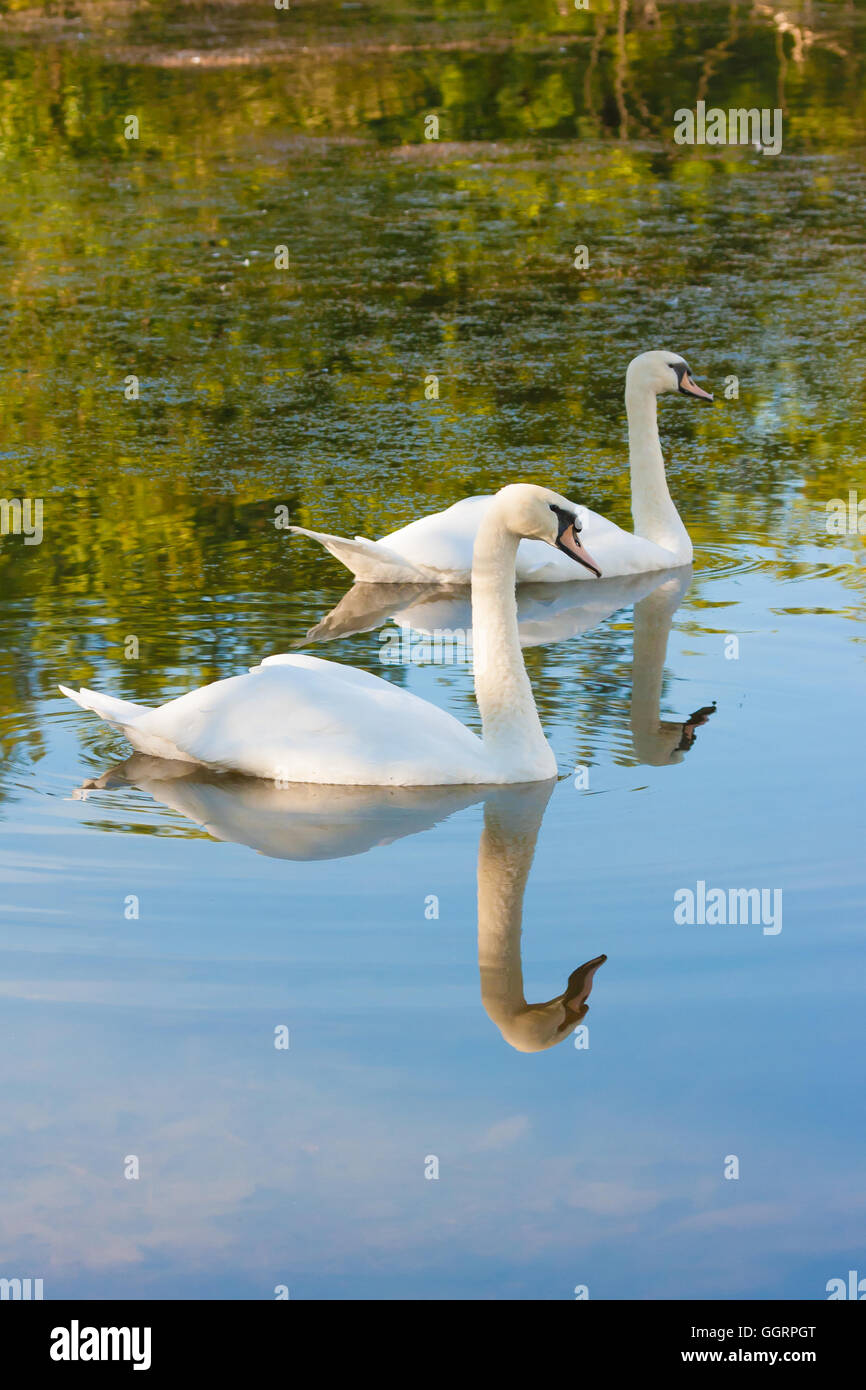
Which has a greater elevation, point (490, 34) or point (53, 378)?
point (490, 34)

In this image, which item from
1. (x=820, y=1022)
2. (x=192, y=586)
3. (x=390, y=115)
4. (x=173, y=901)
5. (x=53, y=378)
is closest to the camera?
(x=820, y=1022)

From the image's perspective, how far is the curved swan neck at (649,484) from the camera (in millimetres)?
10195

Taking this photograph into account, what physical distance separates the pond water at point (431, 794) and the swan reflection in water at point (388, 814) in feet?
0.06

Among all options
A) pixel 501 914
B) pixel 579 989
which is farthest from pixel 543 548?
pixel 579 989

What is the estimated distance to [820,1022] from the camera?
520cm

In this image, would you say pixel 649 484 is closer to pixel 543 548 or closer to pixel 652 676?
pixel 543 548

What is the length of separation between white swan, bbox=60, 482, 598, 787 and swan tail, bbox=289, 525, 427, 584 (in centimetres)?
231

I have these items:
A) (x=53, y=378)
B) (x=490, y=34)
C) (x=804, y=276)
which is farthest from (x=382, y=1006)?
(x=490, y=34)

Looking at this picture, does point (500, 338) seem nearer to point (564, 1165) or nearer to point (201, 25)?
point (564, 1165)

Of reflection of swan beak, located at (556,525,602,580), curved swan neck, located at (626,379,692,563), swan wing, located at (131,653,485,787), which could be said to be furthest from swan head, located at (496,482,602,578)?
curved swan neck, located at (626,379,692,563)

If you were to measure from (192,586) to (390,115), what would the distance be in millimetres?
16201

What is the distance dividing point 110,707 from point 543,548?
10.8 feet

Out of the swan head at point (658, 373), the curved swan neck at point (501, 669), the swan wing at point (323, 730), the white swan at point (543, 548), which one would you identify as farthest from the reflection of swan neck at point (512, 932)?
the swan head at point (658, 373)

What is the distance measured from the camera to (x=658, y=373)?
35.2ft
